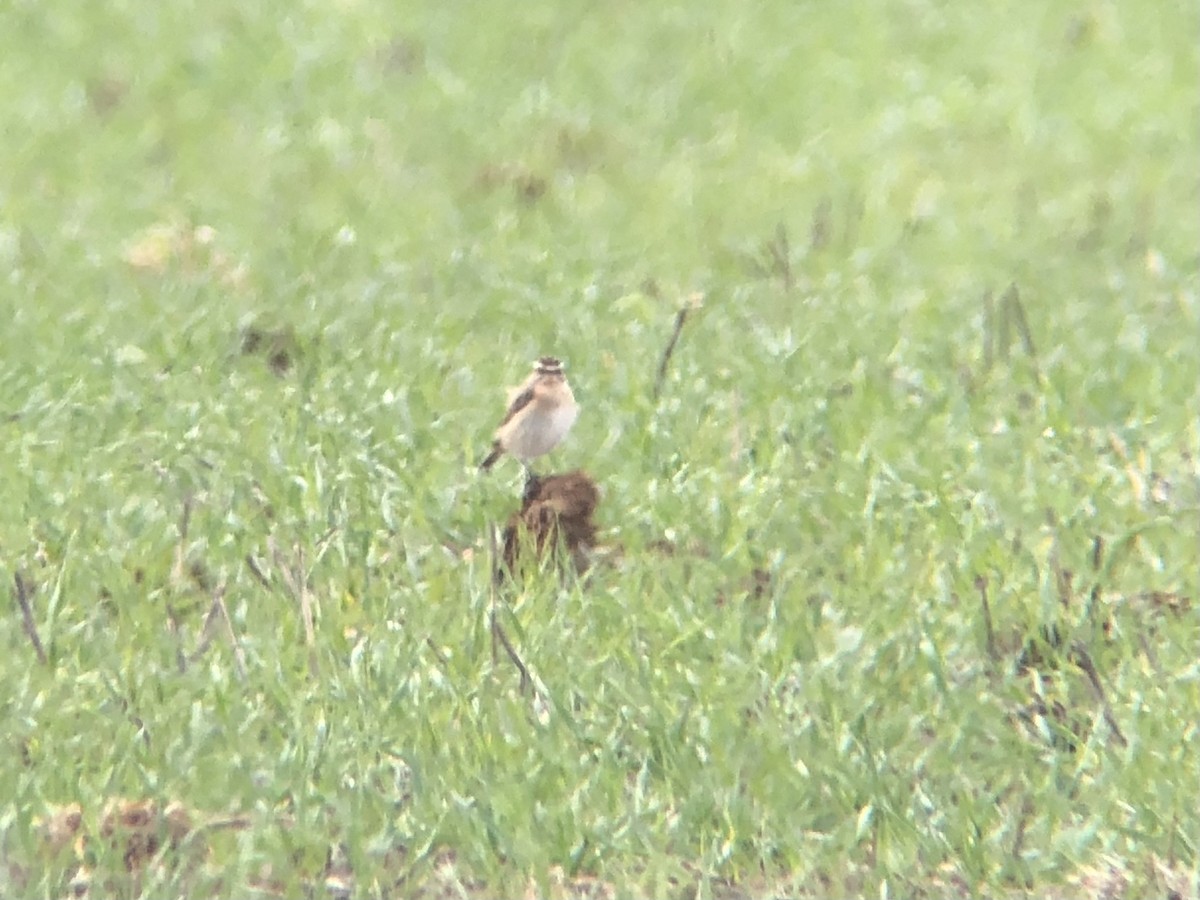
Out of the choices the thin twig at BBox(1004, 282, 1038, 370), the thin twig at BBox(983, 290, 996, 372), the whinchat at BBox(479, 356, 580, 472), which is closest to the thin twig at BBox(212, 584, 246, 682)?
the whinchat at BBox(479, 356, 580, 472)

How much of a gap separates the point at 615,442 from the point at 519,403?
37 centimetres

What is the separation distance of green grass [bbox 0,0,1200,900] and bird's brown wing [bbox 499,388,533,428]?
17 cm

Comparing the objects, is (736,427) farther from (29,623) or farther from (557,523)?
(29,623)

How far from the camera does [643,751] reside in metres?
3.92

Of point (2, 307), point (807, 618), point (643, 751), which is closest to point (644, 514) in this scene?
point (807, 618)

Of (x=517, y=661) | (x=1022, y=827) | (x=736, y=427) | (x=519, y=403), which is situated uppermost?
(x=519, y=403)

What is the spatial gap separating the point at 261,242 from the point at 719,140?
1.97 meters

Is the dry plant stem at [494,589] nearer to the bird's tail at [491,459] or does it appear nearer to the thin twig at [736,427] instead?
the bird's tail at [491,459]

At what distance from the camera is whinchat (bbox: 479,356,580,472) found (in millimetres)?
5035

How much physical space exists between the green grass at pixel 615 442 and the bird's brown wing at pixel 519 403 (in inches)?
6.7

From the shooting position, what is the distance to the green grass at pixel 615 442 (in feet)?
12.4

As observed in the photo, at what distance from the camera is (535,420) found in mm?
5031

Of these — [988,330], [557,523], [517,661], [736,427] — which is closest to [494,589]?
[517,661]

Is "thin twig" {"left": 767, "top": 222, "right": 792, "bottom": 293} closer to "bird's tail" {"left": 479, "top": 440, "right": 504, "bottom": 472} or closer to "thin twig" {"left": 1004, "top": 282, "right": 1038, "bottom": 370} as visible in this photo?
"thin twig" {"left": 1004, "top": 282, "right": 1038, "bottom": 370}
